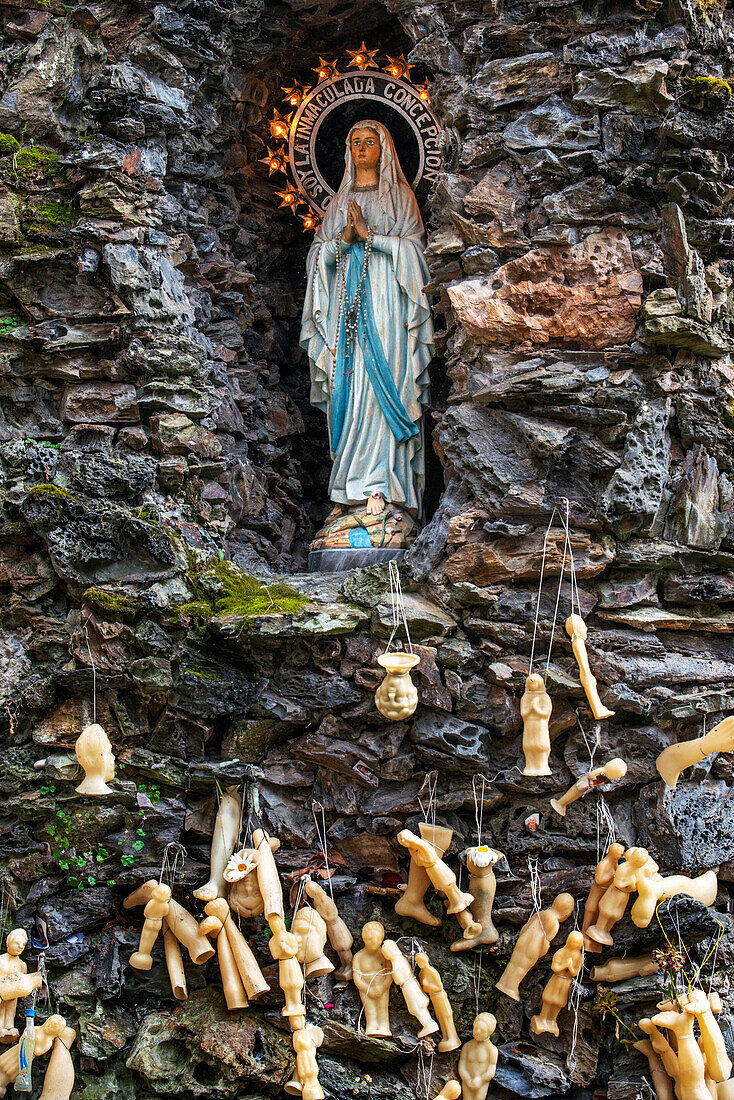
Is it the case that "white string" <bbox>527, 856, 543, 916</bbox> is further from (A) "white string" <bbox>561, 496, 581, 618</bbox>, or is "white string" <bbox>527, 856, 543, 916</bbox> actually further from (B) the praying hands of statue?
(B) the praying hands of statue

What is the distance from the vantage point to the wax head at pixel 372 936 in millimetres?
4777

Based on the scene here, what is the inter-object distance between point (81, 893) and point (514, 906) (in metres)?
1.91

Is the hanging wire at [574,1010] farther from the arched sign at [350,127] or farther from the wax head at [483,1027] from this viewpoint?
the arched sign at [350,127]

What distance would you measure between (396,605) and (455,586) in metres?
0.28

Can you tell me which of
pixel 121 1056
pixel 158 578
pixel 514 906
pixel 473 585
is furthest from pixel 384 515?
Result: pixel 121 1056

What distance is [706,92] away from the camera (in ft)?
16.7

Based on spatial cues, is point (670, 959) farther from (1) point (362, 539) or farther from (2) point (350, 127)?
(2) point (350, 127)

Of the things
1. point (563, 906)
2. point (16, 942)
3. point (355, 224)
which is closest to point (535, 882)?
point (563, 906)

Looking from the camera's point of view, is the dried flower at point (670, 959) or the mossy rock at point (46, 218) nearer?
the dried flower at point (670, 959)

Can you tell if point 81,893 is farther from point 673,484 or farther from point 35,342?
point 673,484

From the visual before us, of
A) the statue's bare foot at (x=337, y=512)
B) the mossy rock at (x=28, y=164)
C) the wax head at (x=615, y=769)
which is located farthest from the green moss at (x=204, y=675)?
the mossy rock at (x=28, y=164)

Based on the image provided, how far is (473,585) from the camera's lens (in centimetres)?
504

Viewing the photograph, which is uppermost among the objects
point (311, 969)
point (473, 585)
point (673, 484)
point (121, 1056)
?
point (673, 484)

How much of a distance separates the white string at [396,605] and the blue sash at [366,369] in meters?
0.93
